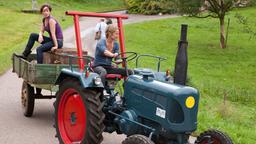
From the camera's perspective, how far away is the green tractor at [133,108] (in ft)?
18.3

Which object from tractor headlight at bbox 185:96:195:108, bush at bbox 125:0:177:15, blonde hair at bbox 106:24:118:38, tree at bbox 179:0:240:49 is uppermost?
bush at bbox 125:0:177:15

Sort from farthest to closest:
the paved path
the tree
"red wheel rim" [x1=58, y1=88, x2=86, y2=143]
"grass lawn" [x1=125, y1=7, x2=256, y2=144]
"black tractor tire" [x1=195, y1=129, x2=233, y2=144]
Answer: the tree < "grass lawn" [x1=125, y1=7, x2=256, y2=144] < the paved path < "red wheel rim" [x1=58, y1=88, x2=86, y2=143] < "black tractor tire" [x1=195, y1=129, x2=233, y2=144]

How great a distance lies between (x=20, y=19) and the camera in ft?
123

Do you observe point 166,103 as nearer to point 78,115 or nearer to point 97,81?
point 97,81

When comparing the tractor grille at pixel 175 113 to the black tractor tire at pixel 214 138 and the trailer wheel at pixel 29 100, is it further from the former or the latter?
the trailer wheel at pixel 29 100

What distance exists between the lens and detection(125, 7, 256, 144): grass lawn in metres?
9.32

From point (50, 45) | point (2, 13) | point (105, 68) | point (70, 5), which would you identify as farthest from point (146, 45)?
point (70, 5)

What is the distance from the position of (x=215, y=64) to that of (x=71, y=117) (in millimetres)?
18419

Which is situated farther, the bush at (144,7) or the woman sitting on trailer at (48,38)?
the bush at (144,7)

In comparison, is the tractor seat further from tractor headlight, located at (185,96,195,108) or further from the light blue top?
Result: tractor headlight, located at (185,96,195,108)

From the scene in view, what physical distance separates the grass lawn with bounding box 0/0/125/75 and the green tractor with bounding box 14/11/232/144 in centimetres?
826

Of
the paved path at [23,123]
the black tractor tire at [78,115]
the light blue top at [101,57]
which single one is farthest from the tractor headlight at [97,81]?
the paved path at [23,123]

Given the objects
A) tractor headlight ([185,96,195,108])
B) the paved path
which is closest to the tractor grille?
tractor headlight ([185,96,195,108])

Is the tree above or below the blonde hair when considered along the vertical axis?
above
